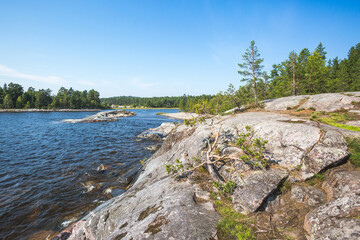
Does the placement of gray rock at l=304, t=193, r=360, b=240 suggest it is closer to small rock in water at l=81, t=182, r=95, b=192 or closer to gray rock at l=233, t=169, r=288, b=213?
gray rock at l=233, t=169, r=288, b=213

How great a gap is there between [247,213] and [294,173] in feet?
9.85

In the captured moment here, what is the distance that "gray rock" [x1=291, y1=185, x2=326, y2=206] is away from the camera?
5.33 metres

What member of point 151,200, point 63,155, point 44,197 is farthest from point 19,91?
point 151,200

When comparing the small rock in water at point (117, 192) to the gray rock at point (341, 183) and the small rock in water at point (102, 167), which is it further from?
the gray rock at point (341, 183)

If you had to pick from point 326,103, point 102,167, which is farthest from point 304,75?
Answer: point 102,167

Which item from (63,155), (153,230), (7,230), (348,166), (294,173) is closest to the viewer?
(153,230)

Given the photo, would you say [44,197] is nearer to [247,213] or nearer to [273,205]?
[247,213]

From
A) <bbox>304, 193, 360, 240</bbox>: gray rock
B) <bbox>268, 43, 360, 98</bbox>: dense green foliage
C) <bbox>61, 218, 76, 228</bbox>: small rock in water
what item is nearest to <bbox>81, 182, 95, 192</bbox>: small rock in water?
<bbox>61, 218, 76, 228</bbox>: small rock in water

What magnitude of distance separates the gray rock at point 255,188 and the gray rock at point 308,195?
58 cm

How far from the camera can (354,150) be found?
645 centimetres

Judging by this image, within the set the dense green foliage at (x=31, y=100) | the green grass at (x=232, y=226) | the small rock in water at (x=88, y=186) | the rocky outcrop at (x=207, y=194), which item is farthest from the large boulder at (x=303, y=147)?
the dense green foliage at (x=31, y=100)

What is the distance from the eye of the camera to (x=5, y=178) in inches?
541

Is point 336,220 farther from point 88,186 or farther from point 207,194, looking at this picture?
point 88,186

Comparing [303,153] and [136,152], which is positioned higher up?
[303,153]
